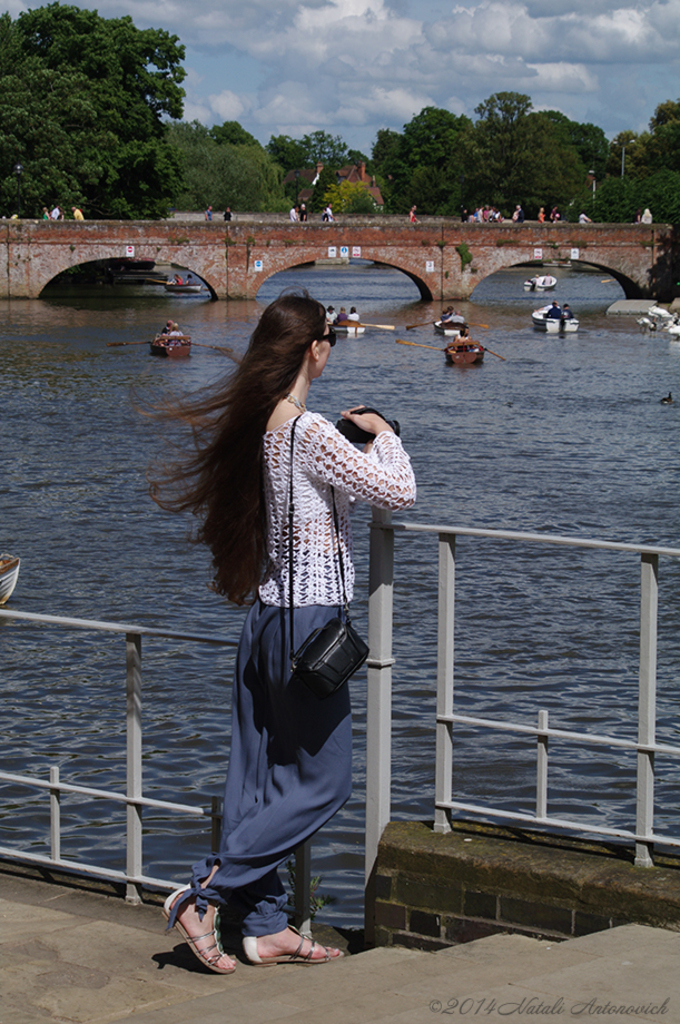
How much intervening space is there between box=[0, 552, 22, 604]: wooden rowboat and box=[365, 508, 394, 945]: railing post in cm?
A: 985

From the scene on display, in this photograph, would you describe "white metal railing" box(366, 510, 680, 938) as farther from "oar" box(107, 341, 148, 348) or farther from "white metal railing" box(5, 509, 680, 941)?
"oar" box(107, 341, 148, 348)

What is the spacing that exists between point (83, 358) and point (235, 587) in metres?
31.1

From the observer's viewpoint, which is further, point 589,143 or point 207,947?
point 589,143

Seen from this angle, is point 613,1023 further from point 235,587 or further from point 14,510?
point 14,510

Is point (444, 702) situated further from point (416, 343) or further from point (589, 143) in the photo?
point (589, 143)

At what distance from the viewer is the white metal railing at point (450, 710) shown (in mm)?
3090

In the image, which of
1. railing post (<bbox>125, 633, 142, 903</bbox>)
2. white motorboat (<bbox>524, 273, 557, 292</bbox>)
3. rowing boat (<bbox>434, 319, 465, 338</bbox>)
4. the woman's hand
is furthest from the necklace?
white motorboat (<bbox>524, 273, 557, 292</bbox>)

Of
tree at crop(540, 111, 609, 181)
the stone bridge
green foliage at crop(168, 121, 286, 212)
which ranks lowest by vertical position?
the stone bridge

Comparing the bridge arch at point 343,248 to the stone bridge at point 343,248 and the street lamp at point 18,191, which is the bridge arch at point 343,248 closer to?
the stone bridge at point 343,248

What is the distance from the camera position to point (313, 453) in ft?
9.72

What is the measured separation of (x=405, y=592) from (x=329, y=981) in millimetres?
10479

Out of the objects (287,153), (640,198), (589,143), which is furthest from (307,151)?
(640,198)

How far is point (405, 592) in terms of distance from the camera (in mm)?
13375

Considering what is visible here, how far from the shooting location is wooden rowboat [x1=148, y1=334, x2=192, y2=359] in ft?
111
